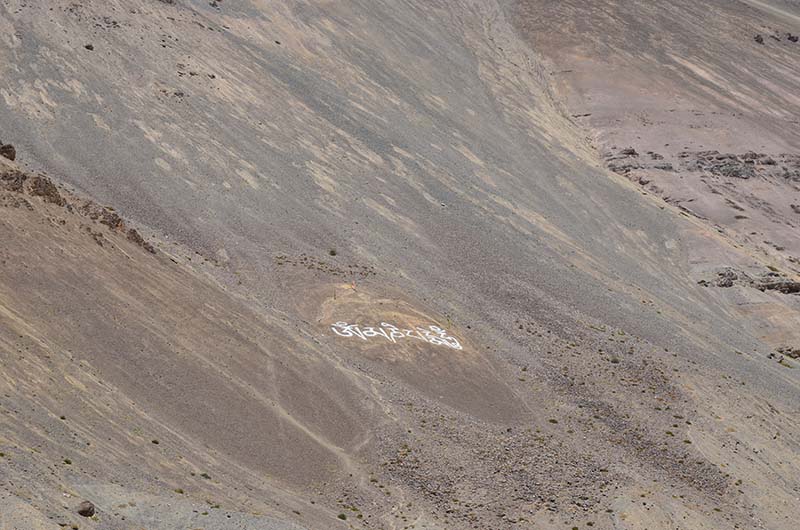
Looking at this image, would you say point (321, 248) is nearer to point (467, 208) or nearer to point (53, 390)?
point (467, 208)

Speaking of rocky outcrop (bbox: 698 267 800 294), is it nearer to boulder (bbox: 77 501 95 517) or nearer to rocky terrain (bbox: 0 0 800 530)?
rocky terrain (bbox: 0 0 800 530)

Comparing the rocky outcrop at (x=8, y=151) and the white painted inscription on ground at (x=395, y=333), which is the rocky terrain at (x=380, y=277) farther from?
the rocky outcrop at (x=8, y=151)

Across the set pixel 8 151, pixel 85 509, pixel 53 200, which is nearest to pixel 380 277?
pixel 53 200

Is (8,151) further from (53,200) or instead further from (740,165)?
(740,165)

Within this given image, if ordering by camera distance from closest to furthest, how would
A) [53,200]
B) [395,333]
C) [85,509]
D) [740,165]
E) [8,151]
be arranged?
[85,509], [53,200], [395,333], [8,151], [740,165]

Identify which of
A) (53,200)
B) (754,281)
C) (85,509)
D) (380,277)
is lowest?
(380,277)

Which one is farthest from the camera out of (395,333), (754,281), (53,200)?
(754,281)

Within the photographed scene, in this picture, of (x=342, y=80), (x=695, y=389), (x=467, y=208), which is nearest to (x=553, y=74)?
(x=342, y=80)
